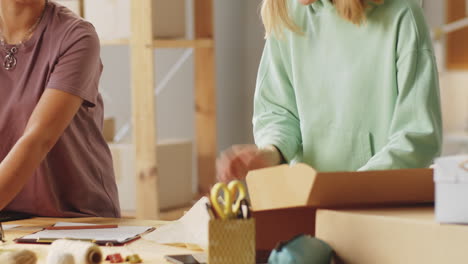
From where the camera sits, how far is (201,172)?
149 inches

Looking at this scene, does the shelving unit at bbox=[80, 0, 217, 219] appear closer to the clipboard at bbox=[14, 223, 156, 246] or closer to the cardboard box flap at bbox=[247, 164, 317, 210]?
the clipboard at bbox=[14, 223, 156, 246]

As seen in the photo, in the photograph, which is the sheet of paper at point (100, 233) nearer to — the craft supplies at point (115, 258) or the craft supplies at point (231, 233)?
the craft supplies at point (115, 258)

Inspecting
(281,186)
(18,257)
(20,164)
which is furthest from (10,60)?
(281,186)

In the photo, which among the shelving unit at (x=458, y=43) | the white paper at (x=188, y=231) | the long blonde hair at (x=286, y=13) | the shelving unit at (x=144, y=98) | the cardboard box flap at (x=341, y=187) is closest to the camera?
the cardboard box flap at (x=341, y=187)

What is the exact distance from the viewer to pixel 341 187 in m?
1.32

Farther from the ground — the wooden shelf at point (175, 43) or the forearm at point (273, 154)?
the wooden shelf at point (175, 43)

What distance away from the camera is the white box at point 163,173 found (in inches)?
141

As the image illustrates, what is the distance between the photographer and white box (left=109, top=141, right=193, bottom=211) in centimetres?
358

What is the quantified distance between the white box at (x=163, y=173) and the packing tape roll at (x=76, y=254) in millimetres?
2102

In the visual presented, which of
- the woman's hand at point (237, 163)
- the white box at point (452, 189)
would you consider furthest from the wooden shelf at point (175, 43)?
the white box at point (452, 189)

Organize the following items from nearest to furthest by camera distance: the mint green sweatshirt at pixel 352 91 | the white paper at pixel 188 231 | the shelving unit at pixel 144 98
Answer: the white paper at pixel 188 231, the mint green sweatshirt at pixel 352 91, the shelving unit at pixel 144 98

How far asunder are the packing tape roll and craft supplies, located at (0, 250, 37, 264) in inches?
1.7

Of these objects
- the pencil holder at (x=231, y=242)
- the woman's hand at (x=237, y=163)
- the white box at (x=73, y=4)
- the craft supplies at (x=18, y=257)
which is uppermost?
the white box at (x=73, y=4)

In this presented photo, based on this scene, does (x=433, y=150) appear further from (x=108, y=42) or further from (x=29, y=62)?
(x=108, y=42)
